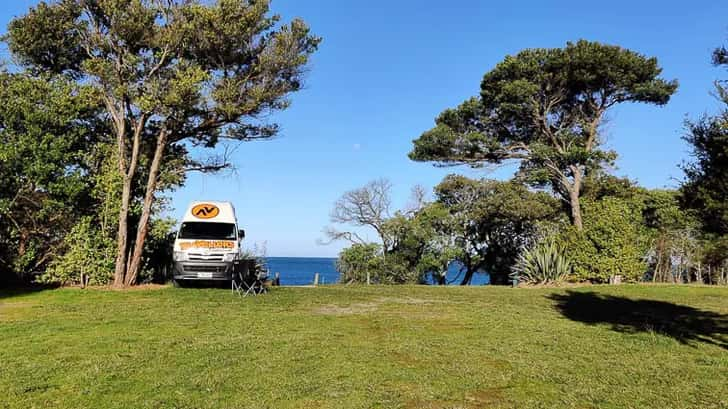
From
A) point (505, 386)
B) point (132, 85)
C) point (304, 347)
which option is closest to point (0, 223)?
point (132, 85)

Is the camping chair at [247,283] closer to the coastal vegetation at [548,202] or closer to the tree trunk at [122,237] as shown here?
the tree trunk at [122,237]

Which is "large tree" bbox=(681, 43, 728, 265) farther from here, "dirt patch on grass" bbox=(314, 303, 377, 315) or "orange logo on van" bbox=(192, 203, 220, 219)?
"orange logo on van" bbox=(192, 203, 220, 219)

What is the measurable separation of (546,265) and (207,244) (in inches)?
461

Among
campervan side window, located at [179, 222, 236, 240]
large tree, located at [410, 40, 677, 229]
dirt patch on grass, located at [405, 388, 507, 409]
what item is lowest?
dirt patch on grass, located at [405, 388, 507, 409]

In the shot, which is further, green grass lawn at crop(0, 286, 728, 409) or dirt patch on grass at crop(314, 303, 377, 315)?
dirt patch on grass at crop(314, 303, 377, 315)

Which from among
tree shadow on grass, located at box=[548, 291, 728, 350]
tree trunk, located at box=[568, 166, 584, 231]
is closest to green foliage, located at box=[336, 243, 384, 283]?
tree trunk, located at box=[568, 166, 584, 231]

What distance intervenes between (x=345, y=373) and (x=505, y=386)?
1.64 metres

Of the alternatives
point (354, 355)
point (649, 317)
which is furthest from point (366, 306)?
point (649, 317)

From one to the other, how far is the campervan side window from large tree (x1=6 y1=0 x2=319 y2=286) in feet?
4.65

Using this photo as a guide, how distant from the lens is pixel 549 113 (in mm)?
21219

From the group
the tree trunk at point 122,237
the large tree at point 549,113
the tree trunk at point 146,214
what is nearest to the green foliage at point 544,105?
the large tree at point 549,113

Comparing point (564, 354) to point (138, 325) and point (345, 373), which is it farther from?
point (138, 325)

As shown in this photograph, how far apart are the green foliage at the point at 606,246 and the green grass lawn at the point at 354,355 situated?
6.41m

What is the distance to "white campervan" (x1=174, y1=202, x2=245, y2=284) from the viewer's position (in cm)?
1377
